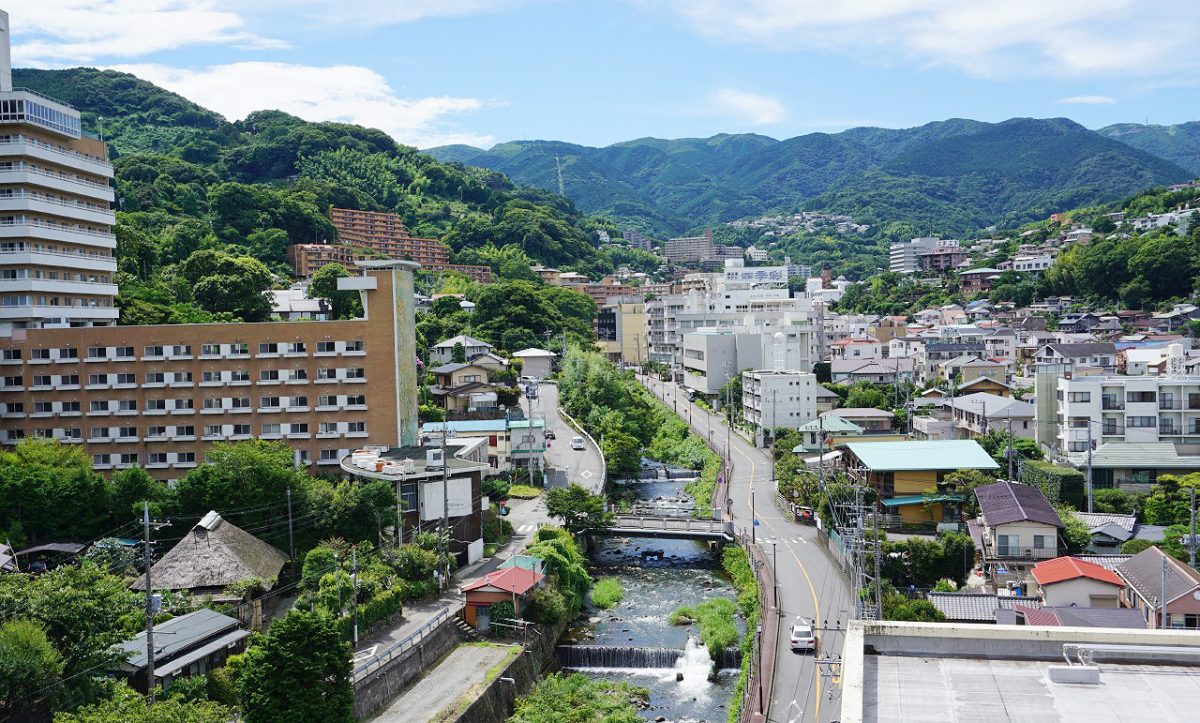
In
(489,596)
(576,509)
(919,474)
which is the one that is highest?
(919,474)

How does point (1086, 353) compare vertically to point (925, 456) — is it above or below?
above

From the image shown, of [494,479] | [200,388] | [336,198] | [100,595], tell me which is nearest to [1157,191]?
[336,198]

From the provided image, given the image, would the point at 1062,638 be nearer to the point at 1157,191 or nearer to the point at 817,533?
the point at 817,533

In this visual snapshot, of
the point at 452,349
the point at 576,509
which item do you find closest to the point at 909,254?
the point at 452,349

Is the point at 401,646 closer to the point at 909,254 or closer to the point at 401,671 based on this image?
the point at 401,671

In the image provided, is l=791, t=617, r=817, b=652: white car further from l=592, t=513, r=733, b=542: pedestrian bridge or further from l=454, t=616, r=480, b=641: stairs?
l=592, t=513, r=733, b=542: pedestrian bridge

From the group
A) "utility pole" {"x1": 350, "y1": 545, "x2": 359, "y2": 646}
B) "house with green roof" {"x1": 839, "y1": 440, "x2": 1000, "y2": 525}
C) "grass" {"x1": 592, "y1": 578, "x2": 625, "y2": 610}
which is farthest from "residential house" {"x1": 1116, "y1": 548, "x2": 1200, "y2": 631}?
"utility pole" {"x1": 350, "y1": 545, "x2": 359, "y2": 646}

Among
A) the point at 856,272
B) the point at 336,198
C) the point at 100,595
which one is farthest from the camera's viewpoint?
the point at 856,272
